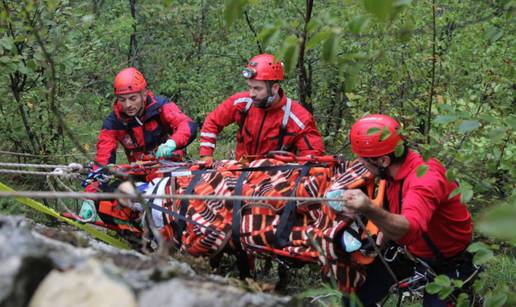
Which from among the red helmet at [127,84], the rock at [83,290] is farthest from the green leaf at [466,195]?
the red helmet at [127,84]

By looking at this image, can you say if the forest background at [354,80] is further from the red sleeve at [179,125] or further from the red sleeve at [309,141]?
the red sleeve at [179,125]

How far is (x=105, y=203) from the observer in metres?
4.73

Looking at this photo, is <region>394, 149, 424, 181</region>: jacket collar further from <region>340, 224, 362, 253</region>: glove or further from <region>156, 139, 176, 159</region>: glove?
<region>156, 139, 176, 159</region>: glove

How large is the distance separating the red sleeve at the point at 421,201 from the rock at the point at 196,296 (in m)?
1.61

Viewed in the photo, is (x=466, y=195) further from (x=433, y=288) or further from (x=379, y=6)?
(x=379, y=6)

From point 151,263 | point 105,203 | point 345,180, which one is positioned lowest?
point 105,203

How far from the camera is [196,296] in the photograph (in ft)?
5.25

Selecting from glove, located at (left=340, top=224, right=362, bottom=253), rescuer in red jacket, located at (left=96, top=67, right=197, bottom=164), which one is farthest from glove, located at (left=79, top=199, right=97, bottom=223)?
glove, located at (left=340, top=224, right=362, bottom=253)

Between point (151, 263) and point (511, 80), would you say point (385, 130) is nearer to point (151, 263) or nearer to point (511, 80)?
point (151, 263)

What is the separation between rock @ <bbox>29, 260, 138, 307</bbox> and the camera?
1543mm

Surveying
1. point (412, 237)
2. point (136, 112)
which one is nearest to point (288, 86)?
point (136, 112)

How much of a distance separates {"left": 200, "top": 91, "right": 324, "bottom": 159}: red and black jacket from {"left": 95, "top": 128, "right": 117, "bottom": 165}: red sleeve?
0.86 metres

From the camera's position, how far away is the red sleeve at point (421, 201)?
10.6 feet

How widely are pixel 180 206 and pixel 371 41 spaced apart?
2673 mm
